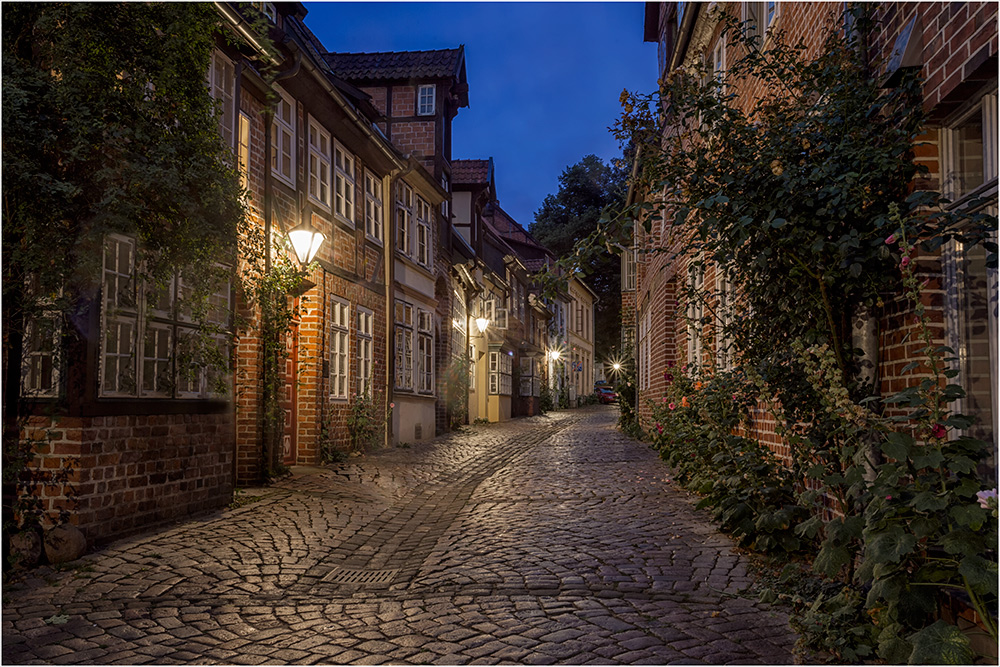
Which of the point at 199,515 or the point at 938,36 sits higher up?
the point at 938,36

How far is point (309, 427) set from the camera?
11.4 m

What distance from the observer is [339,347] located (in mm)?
12742

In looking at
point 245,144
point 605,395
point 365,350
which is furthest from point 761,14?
point 605,395

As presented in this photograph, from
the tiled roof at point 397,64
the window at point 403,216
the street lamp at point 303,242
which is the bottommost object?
the street lamp at point 303,242

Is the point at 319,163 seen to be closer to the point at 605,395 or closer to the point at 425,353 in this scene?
the point at 425,353

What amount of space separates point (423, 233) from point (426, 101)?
3.53 m

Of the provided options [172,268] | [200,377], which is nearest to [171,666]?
[172,268]

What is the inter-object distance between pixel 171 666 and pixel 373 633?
991 mm

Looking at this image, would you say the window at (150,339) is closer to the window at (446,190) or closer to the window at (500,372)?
the window at (446,190)

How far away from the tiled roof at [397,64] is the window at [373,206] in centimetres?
519

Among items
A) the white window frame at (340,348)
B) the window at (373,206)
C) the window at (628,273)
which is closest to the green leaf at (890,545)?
the white window frame at (340,348)

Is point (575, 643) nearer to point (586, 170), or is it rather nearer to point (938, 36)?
Result: point (938, 36)

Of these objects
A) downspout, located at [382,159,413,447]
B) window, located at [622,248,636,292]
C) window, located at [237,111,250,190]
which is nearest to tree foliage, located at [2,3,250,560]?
window, located at [237,111,250,190]

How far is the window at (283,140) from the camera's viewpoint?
10.4 m
